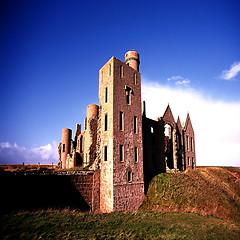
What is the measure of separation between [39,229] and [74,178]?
22.1ft

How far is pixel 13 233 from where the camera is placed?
852 cm

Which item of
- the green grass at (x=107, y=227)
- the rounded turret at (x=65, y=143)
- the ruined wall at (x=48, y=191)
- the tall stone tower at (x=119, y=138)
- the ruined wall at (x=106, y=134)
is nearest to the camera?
the green grass at (x=107, y=227)

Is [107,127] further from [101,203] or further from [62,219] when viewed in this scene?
[62,219]

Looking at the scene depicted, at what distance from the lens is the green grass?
9.09m

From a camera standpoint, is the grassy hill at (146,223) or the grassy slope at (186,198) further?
the grassy slope at (186,198)

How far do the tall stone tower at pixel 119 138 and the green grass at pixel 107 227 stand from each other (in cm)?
346

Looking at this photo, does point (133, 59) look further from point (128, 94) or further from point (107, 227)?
point (107, 227)

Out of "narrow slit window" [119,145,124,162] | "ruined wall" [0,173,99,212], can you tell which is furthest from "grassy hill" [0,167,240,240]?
"narrow slit window" [119,145,124,162]

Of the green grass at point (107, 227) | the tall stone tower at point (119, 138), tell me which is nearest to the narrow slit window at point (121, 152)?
the tall stone tower at point (119, 138)

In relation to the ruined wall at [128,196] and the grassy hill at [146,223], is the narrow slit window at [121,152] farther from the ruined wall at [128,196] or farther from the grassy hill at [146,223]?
the grassy hill at [146,223]

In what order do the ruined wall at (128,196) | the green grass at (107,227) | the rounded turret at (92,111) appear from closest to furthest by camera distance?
the green grass at (107,227) → the ruined wall at (128,196) → the rounded turret at (92,111)

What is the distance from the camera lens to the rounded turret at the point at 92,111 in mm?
23483

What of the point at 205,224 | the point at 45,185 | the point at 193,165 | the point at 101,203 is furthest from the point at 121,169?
the point at 193,165

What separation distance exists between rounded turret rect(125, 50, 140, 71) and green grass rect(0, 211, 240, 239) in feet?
59.9
